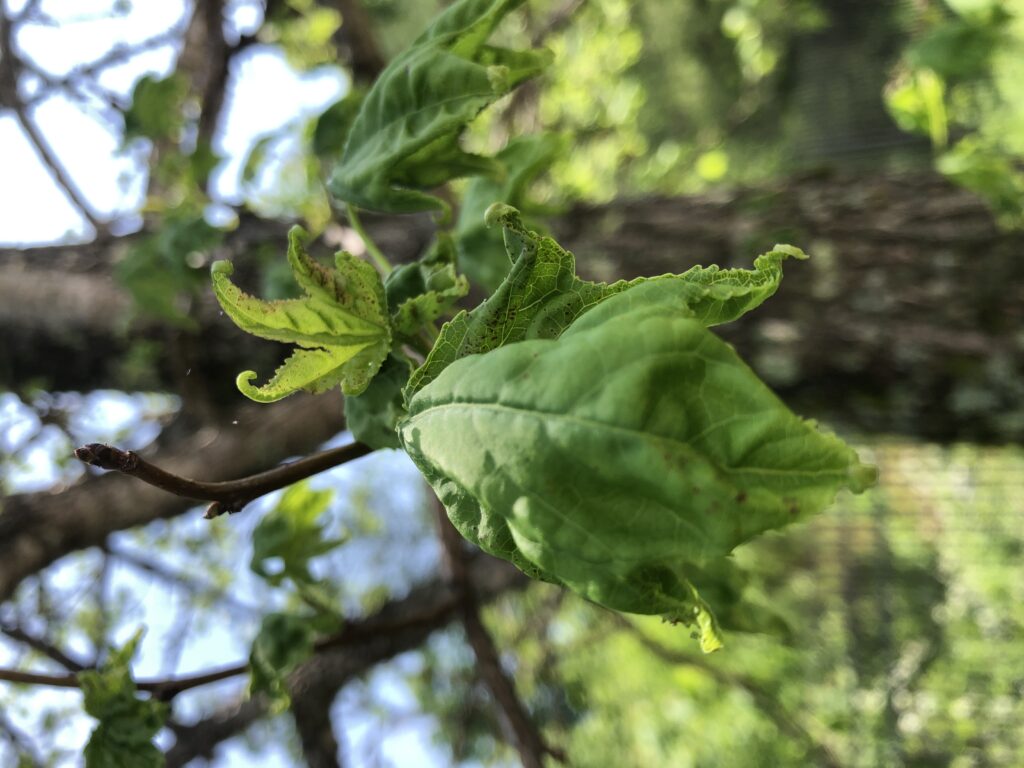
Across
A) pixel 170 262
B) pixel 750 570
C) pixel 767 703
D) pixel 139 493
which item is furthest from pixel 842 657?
pixel 170 262

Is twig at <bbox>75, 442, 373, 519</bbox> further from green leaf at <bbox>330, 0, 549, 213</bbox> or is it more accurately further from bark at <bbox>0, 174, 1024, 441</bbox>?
bark at <bbox>0, 174, 1024, 441</bbox>

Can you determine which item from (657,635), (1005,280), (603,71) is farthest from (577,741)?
(603,71)

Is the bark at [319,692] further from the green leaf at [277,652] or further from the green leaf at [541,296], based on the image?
the green leaf at [541,296]

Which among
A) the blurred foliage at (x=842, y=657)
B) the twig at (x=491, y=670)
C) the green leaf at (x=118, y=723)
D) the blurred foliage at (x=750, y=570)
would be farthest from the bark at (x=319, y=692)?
the blurred foliage at (x=842, y=657)

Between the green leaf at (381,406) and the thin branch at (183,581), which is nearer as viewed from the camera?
the green leaf at (381,406)

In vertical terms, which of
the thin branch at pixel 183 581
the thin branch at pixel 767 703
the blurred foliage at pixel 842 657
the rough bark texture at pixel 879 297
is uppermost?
the rough bark texture at pixel 879 297

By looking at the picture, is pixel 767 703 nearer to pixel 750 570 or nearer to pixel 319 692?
pixel 750 570
